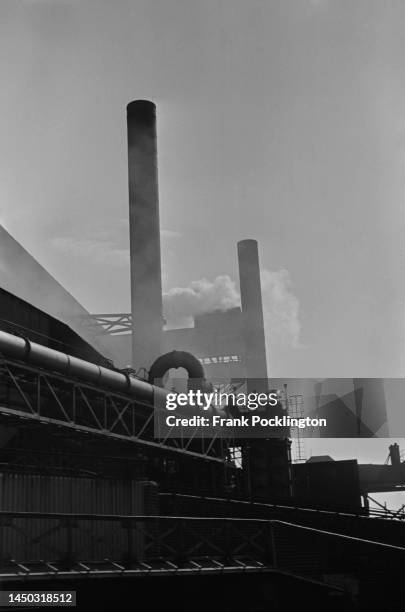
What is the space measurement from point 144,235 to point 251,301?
1521 cm

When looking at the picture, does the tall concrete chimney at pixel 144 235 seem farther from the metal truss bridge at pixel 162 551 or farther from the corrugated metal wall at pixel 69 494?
the metal truss bridge at pixel 162 551

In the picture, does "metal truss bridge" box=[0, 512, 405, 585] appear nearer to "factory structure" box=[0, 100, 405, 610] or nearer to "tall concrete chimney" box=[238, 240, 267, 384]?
"factory structure" box=[0, 100, 405, 610]

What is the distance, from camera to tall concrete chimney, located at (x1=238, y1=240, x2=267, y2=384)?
50.0 meters

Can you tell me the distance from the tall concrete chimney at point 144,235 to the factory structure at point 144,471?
70 mm

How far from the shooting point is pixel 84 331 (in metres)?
50.2

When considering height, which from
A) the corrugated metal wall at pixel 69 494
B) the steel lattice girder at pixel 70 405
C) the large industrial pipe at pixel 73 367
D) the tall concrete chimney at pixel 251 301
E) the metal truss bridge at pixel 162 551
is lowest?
the metal truss bridge at pixel 162 551

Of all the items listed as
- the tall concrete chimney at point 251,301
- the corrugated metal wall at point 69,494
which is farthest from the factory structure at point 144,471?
the tall concrete chimney at point 251,301

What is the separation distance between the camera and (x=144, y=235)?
120 feet

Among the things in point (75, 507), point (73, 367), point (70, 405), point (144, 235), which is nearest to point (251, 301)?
point (144, 235)

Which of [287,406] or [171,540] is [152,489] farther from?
[287,406]

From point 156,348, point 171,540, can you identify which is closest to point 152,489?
point 171,540

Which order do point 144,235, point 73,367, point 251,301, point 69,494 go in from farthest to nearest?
point 251,301 → point 144,235 → point 73,367 → point 69,494

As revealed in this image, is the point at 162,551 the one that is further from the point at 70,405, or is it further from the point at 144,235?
the point at 144,235

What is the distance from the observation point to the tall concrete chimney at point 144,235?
35.8 m
